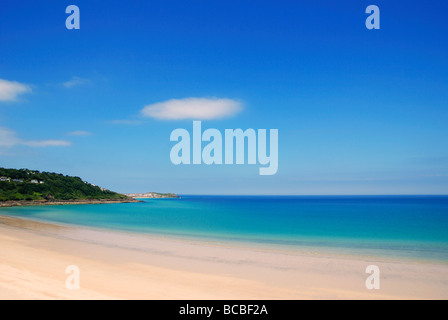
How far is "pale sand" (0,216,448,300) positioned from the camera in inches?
283

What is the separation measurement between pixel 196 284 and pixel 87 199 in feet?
306

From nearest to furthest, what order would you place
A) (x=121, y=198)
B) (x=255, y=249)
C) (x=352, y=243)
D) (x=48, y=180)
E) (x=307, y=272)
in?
(x=307, y=272), (x=255, y=249), (x=352, y=243), (x=48, y=180), (x=121, y=198)

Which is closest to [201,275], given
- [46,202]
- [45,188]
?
[46,202]

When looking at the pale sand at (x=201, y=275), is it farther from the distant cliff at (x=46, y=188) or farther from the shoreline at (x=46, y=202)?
the distant cliff at (x=46, y=188)

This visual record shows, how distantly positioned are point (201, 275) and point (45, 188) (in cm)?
8899

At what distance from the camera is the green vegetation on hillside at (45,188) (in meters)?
73.0

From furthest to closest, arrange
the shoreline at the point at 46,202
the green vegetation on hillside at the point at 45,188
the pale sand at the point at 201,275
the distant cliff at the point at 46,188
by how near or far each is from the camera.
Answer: the green vegetation on hillside at the point at 45,188 < the distant cliff at the point at 46,188 < the shoreline at the point at 46,202 < the pale sand at the point at 201,275

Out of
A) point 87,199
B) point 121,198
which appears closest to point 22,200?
point 87,199

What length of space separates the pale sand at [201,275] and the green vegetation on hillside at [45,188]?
2694 inches

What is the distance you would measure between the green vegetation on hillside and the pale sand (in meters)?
68.4

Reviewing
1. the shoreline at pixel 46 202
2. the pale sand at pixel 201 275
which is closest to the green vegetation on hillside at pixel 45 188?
the shoreline at pixel 46 202
